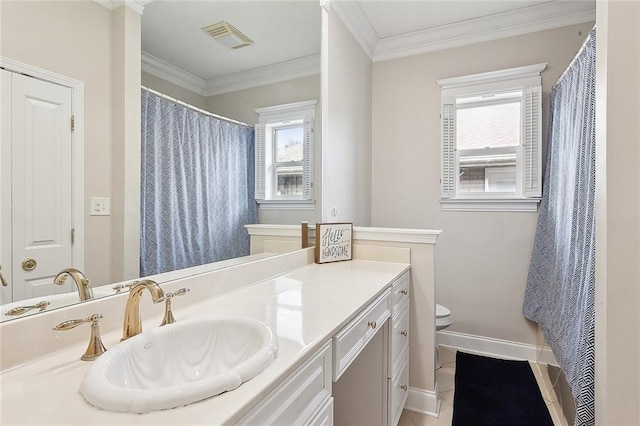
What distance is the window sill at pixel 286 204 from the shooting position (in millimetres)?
1613

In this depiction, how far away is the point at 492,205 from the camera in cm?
253

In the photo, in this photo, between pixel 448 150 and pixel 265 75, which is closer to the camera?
pixel 265 75

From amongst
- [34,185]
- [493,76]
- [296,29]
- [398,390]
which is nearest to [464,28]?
[493,76]

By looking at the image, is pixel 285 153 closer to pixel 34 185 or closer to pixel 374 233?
pixel 374 233

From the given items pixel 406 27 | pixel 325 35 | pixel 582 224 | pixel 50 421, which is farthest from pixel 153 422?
pixel 406 27

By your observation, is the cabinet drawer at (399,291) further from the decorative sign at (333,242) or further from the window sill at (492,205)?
the window sill at (492,205)

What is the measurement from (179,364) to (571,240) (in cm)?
199

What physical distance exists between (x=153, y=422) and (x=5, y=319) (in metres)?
0.47

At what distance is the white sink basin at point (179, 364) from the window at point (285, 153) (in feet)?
2.57

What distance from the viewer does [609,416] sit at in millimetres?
1108

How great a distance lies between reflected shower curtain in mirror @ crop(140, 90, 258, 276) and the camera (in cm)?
104

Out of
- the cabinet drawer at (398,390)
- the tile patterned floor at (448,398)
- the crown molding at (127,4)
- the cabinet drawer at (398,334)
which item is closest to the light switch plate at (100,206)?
the crown molding at (127,4)

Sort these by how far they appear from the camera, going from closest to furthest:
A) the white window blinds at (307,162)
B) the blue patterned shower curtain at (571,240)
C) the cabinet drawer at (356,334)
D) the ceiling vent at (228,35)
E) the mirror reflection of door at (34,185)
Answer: the mirror reflection of door at (34,185), the cabinet drawer at (356,334), the ceiling vent at (228,35), the blue patterned shower curtain at (571,240), the white window blinds at (307,162)

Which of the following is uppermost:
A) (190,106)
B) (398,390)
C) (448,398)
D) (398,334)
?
(190,106)
